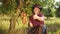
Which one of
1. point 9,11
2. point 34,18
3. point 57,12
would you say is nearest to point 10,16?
point 9,11

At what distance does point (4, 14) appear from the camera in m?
4.09

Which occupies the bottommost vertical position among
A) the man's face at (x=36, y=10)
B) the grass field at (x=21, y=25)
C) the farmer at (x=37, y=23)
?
the grass field at (x=21, y=25)

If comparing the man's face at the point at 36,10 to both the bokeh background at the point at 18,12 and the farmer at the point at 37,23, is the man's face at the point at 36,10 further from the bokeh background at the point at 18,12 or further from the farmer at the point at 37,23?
the bokeh background at the point at 18,12

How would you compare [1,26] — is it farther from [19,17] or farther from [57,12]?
[57,12]

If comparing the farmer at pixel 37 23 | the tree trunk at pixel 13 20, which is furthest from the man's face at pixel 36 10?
the tree trunk at pixel 13 20

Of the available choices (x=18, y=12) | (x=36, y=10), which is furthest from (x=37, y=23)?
(x=18, y=12)

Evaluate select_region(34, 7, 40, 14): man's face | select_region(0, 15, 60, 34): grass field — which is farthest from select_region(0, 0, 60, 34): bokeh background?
select_region(34, 7, 40, 14): man's face

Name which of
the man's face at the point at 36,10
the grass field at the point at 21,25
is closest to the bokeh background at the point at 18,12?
the grass field at the point at 21,25

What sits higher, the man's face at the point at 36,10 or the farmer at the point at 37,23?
the man's face at the point at 36,10

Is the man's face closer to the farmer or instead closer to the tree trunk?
the farmer

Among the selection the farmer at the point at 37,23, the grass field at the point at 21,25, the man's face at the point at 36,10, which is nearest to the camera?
the farmer at the point at 37,23

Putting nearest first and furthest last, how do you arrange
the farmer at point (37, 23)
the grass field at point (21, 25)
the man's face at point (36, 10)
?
Answer: the farmer at point (37, 23)
the man's face at point (36, 10)
the grass field at point (21, 25)

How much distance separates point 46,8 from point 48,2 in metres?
0.16

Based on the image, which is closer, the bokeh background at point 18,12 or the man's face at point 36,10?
the man's face at point 36,10
